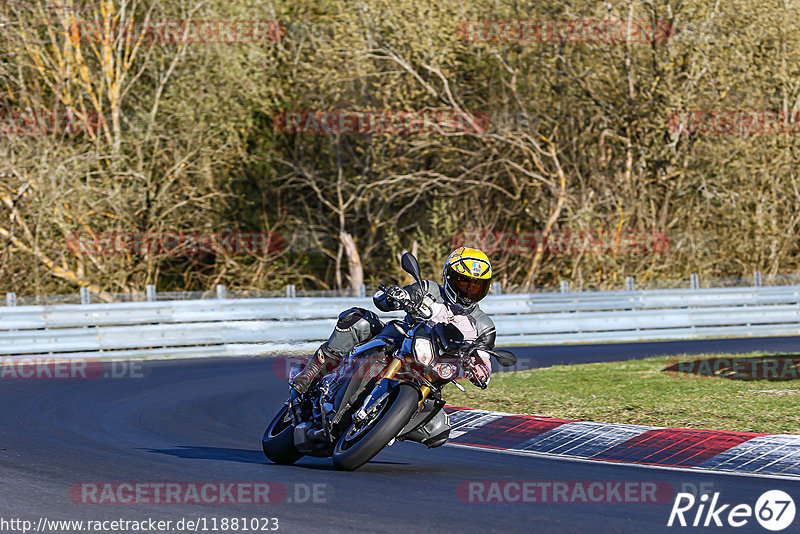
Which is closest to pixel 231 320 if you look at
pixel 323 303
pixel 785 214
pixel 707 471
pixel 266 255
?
pixel 323 303

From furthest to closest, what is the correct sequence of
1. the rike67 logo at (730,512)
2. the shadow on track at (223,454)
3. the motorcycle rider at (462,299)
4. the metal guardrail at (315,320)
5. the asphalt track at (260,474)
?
the metal guardrail at (315,320) → the shadow on track at (223,454) → the motorcycle rider at (462,299) → the asphalt track at (260,474) → the rike67 logo at (730,512)

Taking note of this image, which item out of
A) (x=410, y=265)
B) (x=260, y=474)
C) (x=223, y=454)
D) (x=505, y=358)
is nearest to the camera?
(x=410, y=265)

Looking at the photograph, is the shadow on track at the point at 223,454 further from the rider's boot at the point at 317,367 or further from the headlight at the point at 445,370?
the headlight at the point at 445,370

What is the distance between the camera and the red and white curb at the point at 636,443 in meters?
8.92

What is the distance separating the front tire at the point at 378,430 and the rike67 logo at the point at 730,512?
5.87ft

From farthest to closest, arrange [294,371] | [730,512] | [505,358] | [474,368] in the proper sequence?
[294,371]
[474,368]
[505,358]
[730,512]

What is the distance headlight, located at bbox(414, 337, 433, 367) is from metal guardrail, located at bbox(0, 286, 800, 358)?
30.0ft

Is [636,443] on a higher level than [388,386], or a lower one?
lower

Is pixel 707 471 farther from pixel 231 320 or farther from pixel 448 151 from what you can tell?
pixel 448 151

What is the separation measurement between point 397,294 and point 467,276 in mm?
516

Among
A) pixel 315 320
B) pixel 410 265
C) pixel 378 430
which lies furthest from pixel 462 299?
pixel 315 320

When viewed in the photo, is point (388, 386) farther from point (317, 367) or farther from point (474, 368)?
point (317, 367)

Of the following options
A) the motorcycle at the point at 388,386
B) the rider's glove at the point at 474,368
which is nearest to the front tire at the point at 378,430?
the motorcycle at the point at 388,386

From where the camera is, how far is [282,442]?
8.86 m
